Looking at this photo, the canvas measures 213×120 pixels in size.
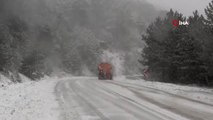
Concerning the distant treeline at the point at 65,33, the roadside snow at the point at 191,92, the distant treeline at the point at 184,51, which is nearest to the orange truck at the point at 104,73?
the distant treeline at the point at 184,51

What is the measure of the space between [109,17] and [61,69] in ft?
119

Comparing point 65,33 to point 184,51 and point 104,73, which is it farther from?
point 184,51

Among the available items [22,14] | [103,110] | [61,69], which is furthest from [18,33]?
[103,110]

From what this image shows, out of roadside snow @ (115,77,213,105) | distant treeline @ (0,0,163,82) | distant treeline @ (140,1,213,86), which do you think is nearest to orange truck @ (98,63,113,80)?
distant treeline @ (140,1,213,86)

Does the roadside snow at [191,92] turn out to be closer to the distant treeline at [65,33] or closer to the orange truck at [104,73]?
the orange truck at [104,73]

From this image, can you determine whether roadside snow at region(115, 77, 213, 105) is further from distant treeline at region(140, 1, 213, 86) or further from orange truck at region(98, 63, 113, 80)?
orange truck at region(98, 63, 113, 80)

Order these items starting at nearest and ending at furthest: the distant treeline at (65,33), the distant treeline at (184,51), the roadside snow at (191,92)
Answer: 1. the roadside snow at (191,92)
2. the distant treeline at (184,51)
3. the distant treeline at (65,33)

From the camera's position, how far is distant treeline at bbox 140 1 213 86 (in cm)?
3116

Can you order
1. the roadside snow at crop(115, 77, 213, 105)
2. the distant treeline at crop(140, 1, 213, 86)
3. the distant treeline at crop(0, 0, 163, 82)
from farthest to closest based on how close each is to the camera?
the distant treeline at crop(0, 0, 163, 82)
the distant treeline at crop(140, 1, 213, 86)
the roadside snow at crop(115, 77, 213, 105)

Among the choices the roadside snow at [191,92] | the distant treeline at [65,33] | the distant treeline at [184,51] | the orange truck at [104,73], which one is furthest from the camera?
the orange truck at [104,73]

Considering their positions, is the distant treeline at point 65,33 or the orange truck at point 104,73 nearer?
the distant treeline at point 65,33

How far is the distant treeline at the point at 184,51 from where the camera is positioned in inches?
1227

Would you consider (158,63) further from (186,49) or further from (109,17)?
(109,17)

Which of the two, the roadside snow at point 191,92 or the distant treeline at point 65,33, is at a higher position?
the distant treeline at point 65,33
